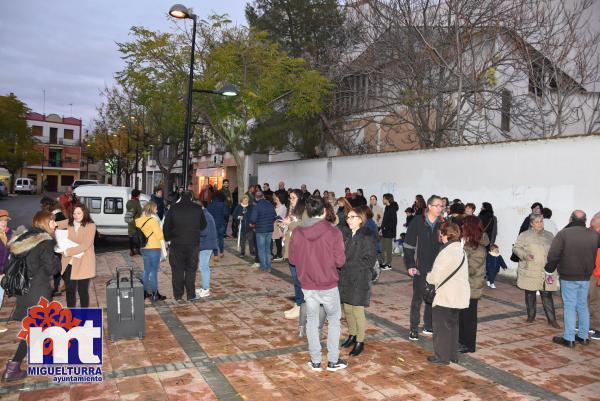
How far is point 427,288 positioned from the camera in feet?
18.1

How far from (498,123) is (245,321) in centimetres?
1707

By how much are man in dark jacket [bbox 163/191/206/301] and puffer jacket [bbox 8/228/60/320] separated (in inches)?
103

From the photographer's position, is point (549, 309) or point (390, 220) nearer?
point (549, 309)

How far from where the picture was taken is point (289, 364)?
17.6 feet

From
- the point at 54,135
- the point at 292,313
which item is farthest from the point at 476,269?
the point at 54,135

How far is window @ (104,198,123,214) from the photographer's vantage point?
15.0m

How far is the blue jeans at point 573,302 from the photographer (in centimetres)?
613

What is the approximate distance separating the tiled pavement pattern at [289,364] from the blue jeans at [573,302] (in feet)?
0.97

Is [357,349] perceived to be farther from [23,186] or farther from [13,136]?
[23,186]

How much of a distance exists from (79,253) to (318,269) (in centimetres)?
344

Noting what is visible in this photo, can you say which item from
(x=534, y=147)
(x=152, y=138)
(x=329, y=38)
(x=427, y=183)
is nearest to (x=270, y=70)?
(x=329, y=38)

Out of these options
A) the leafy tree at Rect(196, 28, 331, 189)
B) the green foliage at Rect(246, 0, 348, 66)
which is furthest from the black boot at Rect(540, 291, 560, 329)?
the green foliage at Rect(246, 0, 348, 66)

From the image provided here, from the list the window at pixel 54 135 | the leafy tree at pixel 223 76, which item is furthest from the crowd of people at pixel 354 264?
the window at pixel 54 135

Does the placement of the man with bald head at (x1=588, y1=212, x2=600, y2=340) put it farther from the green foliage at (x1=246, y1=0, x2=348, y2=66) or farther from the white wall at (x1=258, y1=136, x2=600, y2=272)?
the green foliage at (x1=246, y1=0, x2=348, y2=66)
